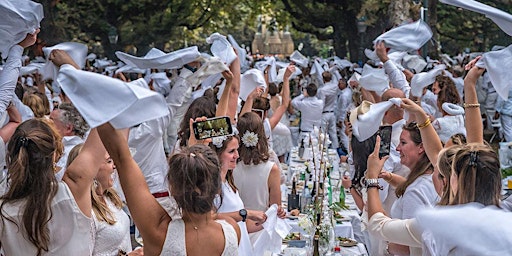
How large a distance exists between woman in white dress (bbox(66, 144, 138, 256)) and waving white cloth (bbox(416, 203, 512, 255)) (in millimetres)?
2264

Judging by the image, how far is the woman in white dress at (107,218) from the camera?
4422 millimetres

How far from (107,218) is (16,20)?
137 cm

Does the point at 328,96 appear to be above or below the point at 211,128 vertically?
below

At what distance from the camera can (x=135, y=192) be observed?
3484 millimetres

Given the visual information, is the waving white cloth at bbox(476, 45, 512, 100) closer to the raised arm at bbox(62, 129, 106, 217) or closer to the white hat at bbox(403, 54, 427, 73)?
the raised arm at bbox(62, 129, 106, 217)

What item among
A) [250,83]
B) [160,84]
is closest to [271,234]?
[250,83]

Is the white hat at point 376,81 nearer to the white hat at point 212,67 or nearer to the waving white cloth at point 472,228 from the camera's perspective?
the white hat at point 212,67

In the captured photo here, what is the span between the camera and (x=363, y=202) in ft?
21.7

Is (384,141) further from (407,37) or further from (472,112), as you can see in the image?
(407,37)

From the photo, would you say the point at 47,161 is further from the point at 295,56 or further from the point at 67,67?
the point at 295,56

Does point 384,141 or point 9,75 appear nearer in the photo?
point 9,75

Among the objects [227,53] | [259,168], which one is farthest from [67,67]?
[227,53]

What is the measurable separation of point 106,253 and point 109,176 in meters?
0.50

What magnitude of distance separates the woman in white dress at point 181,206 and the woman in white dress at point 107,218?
0.70m
